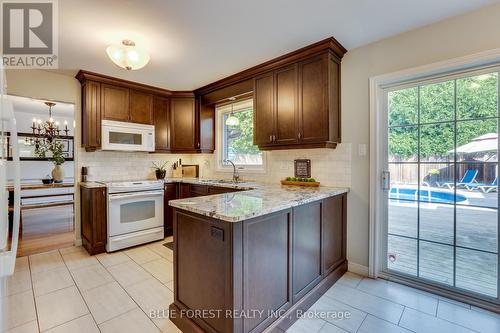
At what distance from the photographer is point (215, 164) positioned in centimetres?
433

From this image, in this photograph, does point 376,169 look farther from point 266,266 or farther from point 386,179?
point 266,266

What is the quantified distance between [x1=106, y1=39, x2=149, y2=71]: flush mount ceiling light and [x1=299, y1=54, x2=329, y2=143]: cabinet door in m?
1.65

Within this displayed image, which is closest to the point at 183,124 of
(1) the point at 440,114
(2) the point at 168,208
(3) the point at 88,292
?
(2) the point at 168,208

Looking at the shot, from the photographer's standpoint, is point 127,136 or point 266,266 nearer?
point 266,266

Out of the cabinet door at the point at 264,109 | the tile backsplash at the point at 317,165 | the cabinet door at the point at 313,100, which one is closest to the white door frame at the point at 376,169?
the tile backsplash at the point at 317,165

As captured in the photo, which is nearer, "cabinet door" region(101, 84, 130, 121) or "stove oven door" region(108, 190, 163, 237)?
"stove oven door" region(108, 190, 163, 237)

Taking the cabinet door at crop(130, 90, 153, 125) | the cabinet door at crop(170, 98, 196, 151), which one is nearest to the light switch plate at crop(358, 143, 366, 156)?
the cabinet door at crop(170, 98, 196, 151)

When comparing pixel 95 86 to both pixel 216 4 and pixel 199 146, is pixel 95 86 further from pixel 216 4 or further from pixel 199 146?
pixel 216 4

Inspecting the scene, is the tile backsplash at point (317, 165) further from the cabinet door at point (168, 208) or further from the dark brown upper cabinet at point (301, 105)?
the cabinet door at point (168, 208)

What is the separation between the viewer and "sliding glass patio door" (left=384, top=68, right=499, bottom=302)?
1.99 m

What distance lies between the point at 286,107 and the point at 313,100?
0.34 m

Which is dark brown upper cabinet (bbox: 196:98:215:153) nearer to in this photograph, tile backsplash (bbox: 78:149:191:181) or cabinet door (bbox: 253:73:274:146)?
tile backsplash (bbox: 78:149:191:181)

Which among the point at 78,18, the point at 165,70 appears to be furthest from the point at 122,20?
the point at 165,70

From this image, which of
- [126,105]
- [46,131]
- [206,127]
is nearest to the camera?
[126,105]
